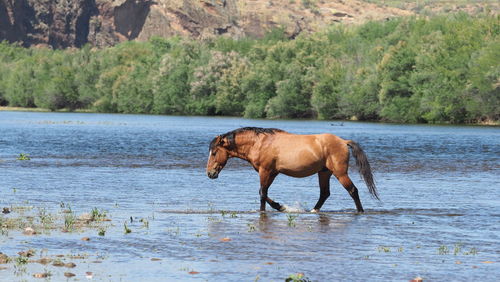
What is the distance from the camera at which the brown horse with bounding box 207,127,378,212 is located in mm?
21688

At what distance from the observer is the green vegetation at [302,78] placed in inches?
4279

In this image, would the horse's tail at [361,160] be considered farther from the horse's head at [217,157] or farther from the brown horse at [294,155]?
the horse's head at [217,157]

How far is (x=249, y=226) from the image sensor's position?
19109 mm

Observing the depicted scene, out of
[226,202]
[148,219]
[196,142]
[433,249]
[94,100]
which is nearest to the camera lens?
[433,249]

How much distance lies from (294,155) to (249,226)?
3.14 meters

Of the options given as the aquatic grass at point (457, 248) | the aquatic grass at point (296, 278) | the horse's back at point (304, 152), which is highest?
the horse's back at point (304, 152)

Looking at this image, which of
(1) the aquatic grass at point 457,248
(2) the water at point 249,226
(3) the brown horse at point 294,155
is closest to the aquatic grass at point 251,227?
(2) the water at point 249,226

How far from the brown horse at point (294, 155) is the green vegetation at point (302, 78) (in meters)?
79.4

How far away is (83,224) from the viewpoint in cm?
1889

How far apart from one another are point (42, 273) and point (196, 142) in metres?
51.8

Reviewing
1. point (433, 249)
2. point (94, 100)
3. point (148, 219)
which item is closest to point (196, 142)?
point (148, 219)

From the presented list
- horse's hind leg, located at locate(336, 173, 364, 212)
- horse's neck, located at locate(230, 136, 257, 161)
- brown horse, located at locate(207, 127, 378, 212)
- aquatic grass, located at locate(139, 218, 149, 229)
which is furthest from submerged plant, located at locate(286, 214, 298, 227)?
aquatic grass, located at locate(139, 218, 149, 229)

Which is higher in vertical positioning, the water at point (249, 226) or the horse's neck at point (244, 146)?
the horse's neck at point (244, 146)

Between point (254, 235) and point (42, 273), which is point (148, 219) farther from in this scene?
point (42, 273)
